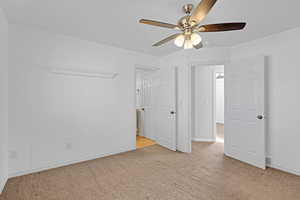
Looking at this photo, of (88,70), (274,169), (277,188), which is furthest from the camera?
(88,70)

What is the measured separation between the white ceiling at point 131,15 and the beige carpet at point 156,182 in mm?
2383

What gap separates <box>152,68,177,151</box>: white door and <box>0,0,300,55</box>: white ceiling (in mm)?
1208

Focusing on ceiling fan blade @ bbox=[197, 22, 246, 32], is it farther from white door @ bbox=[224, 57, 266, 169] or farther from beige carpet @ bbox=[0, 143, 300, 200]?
beige carpet @ bbox=[0, 143, 300, 200]

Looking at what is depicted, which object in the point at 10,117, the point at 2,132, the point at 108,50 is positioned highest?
the point at 108,50

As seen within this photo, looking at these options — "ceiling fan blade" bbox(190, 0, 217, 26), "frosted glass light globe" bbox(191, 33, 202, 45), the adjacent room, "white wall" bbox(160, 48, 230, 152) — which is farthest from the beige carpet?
"ceiling fan blade" bbox(190, 0, 217, 26)

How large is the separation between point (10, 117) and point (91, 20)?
1921 millimetres

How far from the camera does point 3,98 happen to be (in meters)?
2.14

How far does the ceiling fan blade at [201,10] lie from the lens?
1316mm

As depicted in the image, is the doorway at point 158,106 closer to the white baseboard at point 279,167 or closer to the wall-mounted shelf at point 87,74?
the wall-mounted shelf at point 87,74

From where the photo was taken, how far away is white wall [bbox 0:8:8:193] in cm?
203

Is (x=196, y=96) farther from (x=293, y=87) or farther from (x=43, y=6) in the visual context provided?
(x=43, y=6)

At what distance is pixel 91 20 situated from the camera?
7.64 ft

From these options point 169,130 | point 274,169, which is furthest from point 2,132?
point 274,169

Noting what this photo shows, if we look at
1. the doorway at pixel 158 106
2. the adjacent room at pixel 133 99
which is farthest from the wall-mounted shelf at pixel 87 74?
the doorway at pixel 158 106
